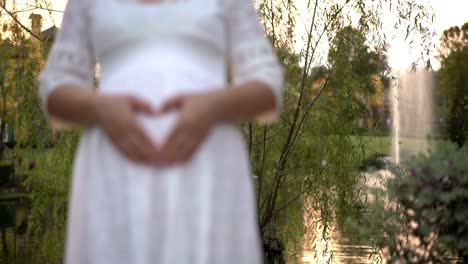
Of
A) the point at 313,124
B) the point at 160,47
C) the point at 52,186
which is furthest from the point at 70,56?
the point at 313,124

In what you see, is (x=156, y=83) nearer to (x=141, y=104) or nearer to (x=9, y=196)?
(x=141, y=104)

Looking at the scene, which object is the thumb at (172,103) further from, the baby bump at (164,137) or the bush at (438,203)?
the bush at (438,203)

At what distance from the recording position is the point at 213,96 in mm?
1365

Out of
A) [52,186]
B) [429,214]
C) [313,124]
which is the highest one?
[313,124]

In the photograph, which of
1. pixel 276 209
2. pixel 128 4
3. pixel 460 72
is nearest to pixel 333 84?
pixel 276 209

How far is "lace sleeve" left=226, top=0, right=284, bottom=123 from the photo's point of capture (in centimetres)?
142

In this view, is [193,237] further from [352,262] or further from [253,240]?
[352,262]

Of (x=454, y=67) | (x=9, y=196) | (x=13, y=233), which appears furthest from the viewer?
(x=454, y=67)

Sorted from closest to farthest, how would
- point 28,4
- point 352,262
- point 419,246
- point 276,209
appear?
point 28,4 < point 276,209 < point 419,246 < point 352,262

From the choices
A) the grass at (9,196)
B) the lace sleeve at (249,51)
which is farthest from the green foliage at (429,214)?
the grass at (9,196)

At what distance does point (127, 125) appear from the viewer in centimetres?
135

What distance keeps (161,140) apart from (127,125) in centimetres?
5

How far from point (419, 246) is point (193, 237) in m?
6.49

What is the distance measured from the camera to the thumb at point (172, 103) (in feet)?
4.46
